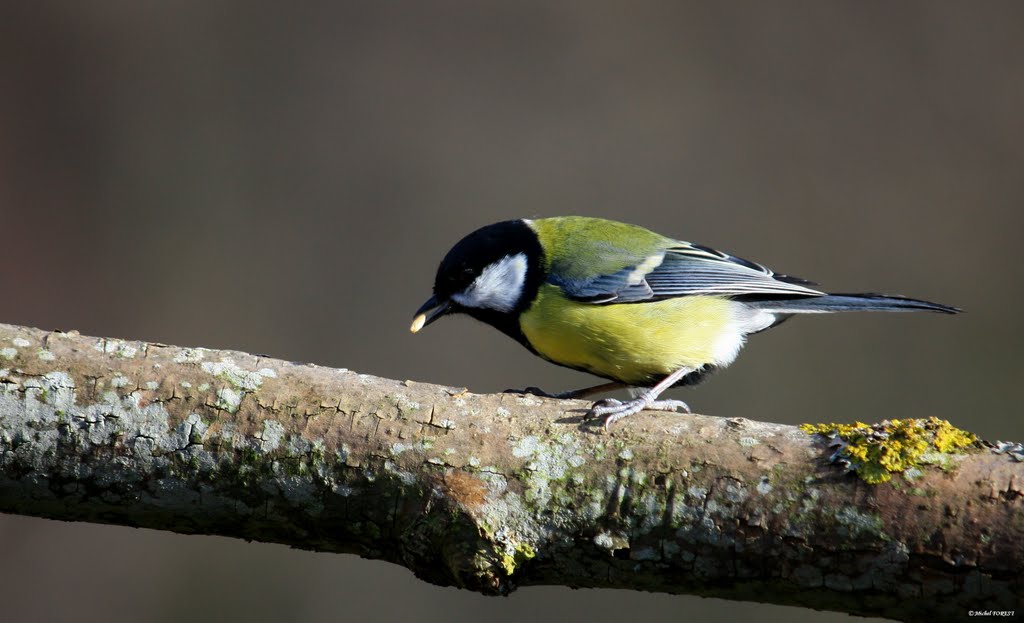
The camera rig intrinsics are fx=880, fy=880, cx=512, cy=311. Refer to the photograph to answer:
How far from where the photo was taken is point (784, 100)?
465cm

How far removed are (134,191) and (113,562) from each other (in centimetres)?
179

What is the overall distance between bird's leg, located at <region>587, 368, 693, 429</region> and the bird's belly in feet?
0.12

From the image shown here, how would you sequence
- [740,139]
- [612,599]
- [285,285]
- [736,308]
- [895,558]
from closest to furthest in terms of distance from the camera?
[895,558] → [736,308] → [612,599] → [285,285] → [740,139]

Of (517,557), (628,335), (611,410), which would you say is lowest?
(517,557)

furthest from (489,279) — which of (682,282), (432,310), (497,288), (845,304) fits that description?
(845,304)

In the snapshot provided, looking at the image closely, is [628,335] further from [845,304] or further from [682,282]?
[845,304]

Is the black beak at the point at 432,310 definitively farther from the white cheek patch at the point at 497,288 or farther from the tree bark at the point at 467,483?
the tree bark at the point at 467,483

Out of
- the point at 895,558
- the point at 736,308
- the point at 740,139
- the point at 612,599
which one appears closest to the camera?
the point at 895,558

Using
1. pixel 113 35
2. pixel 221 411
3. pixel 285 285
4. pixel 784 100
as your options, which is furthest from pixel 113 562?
Result: pixel 784 100

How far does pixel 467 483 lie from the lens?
1.47 meters

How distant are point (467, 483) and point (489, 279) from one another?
3.81ft

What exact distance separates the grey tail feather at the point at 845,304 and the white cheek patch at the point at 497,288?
69 centimetres

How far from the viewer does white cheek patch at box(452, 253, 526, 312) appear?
8.36ft

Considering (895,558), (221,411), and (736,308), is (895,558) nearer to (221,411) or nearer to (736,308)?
(221,411)
